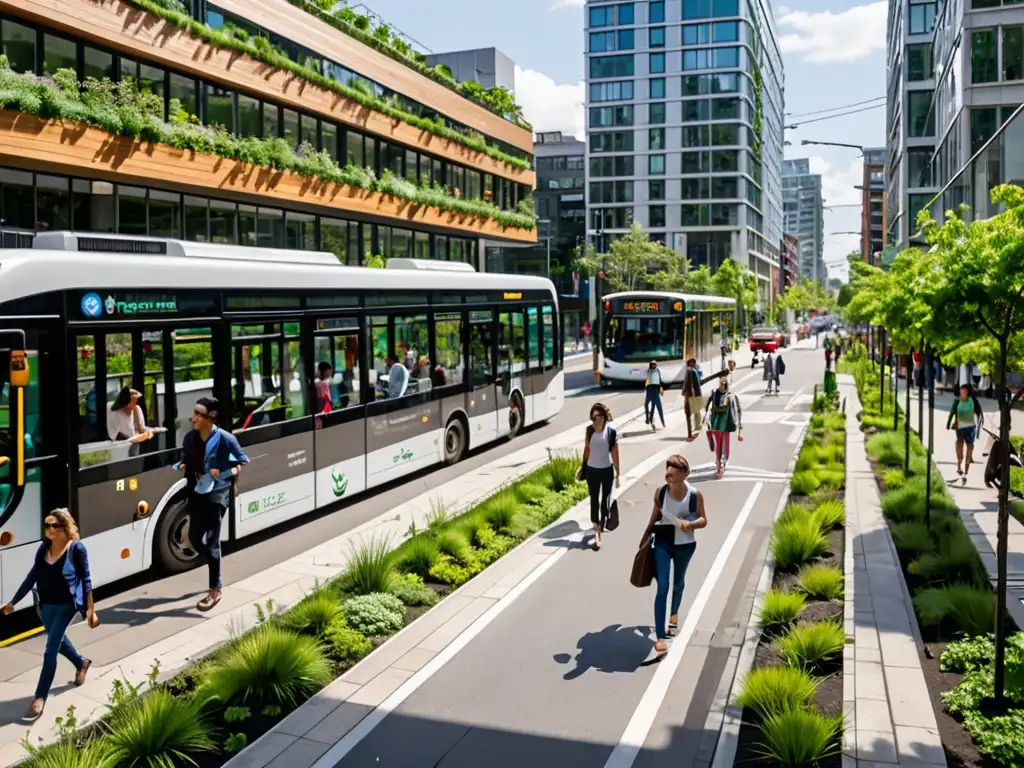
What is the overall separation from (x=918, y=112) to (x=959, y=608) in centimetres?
5957

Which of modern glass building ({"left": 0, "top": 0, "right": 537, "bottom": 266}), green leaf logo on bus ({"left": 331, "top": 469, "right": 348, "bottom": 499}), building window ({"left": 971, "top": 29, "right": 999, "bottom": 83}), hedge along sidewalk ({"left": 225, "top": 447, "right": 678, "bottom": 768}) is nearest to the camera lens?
hedge along sidewalk ({"left": 225, "top": 447, "right": 678, "bottom": 768})

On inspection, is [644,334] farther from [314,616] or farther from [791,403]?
[314,616]

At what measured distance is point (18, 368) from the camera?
28.5 feet

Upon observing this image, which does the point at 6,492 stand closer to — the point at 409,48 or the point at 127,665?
the point at 127,665

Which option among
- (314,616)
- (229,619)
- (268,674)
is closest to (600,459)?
(314,616)

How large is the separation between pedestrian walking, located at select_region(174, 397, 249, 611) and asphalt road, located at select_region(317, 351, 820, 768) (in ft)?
9.32

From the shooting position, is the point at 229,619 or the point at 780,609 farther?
the point at 229,619

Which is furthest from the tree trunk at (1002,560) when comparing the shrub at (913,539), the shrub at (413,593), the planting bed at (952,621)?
the shrub at (413,593)

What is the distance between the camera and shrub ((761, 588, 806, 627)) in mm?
8883

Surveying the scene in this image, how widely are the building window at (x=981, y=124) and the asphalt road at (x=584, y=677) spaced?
27.1 metres

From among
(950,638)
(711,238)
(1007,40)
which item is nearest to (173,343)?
(950,638)

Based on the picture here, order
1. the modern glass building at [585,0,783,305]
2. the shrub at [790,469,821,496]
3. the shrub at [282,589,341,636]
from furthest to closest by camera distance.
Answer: the modern glass building at [585,0,783,305] < the shrub at [790,469,821,496] < the shrub at [282,589,341,636]

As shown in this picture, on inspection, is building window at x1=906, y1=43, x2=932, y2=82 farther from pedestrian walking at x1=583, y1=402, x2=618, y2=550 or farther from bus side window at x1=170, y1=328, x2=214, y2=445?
bus side window at x1=170, y1=328, x2=214, y2=445

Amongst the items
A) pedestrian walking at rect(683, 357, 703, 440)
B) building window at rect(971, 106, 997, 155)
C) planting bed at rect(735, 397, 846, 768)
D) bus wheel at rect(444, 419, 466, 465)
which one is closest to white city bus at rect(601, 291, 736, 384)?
building window at rect(971, 106, 997, 155)
